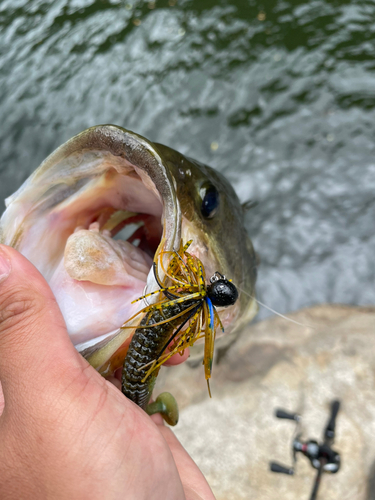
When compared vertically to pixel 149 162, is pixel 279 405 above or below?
below

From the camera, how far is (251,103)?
4816mm

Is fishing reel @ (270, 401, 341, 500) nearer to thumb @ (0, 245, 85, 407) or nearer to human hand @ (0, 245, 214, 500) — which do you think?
human hand @ (0, 245, 214, 500)

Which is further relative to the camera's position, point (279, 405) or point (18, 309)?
point (279, 405)

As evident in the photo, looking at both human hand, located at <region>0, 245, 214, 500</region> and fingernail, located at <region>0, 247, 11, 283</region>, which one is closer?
human hand, located at <region>0, 245, 214, 500</region>

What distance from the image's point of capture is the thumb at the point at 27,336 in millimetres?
1142

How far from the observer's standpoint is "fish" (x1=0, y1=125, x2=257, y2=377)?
1.33 meters

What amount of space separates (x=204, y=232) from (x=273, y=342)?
2.24 m

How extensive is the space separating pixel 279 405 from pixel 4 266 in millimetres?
2544

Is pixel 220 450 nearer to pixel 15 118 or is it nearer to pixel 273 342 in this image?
pixel 273 342

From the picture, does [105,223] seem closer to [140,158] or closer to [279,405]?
[140,158]

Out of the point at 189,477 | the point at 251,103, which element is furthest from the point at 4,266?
the point at 251,103

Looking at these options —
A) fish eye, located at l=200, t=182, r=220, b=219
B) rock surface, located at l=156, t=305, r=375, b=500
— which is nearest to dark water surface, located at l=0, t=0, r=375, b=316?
rock surface, located at l=156, t=305, r=375, b=500

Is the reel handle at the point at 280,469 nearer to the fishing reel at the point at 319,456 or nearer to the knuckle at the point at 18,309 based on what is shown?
the fishing reel at the point at 319,456

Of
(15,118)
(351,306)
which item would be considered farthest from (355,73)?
(15,118)
